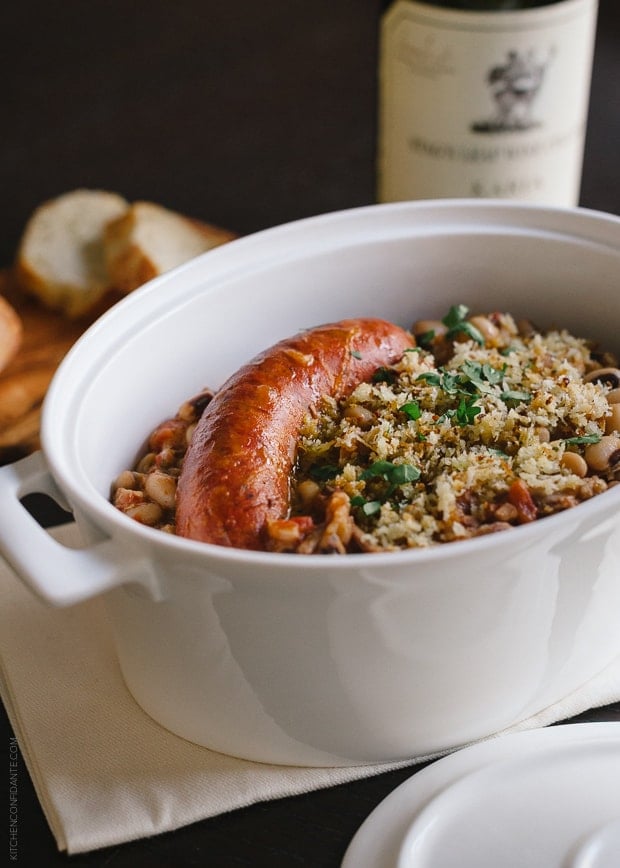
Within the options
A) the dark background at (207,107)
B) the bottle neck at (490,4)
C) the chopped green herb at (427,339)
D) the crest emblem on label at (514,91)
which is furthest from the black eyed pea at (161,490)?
the dark background at (207,107)

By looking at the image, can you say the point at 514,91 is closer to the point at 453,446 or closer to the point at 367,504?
the point at 453,446

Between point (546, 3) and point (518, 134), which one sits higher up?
point (546, 3)

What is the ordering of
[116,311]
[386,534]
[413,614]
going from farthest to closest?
[116,311] → [386,534] → [413,614]

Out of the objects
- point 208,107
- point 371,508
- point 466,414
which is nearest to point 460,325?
point 466,414

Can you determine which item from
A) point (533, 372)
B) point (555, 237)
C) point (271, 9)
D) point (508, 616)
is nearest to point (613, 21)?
point (271, 9)

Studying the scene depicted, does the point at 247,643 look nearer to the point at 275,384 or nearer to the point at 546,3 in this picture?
the point at 275,384

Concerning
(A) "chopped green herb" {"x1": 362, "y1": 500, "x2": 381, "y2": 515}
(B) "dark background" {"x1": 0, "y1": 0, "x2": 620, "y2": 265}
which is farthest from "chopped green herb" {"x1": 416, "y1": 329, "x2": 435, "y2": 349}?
(B) "dark background" {"x1": 0, "y1": 0, "x2": 620, "y2": 265}

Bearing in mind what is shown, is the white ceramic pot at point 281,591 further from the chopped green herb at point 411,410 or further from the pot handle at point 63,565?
the chopped green herb at point 411,410

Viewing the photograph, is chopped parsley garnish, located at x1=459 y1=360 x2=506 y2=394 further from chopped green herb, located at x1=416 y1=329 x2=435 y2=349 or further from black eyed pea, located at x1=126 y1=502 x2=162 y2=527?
black eyed pea, located at x1=126 y1=502 x2=162 y2=527
